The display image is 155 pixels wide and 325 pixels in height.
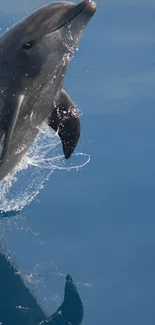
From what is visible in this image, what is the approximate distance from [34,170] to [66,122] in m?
0.80

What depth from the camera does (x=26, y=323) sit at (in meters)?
5.42

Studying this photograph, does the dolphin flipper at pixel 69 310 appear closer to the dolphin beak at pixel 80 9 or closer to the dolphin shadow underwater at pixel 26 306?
the dolphin shadow underwater at pixel 26 306

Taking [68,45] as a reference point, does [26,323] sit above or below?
below

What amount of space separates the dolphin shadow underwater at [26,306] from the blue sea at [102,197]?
58 millimetres

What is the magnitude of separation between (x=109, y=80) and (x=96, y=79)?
0.16 metres

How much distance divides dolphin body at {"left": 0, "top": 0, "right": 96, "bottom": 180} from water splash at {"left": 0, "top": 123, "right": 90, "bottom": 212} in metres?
0.53

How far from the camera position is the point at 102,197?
295 inches

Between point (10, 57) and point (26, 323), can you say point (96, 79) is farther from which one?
point (26, 323)

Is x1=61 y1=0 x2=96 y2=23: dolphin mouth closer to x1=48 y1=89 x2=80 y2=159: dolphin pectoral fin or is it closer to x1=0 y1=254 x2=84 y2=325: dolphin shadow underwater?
x1=48 y1=89 x2=80 y2=159: dolphin pectoral fin

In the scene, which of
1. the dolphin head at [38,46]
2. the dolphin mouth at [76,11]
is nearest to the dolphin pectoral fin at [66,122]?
the dolphin head at [38,46]

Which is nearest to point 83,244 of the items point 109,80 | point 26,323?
point 26,323

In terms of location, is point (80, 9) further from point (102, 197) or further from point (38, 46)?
point (102, 197)

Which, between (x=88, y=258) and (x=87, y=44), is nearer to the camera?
(x=88, y=258)

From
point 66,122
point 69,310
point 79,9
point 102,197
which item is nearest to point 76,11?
point 79,9
